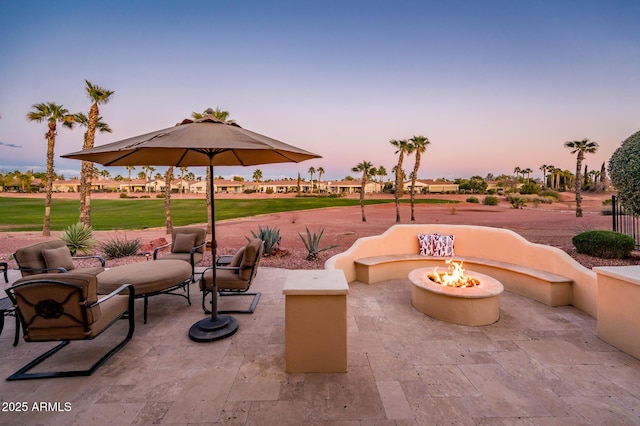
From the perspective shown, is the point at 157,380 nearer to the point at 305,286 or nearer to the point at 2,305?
the point at 305,286

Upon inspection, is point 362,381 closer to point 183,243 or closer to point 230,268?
point 230,268

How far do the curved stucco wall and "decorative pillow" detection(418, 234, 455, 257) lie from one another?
0.20 m

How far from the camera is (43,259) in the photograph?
4.04m

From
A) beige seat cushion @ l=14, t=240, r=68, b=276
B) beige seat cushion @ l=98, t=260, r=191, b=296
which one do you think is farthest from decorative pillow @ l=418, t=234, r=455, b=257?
beige seat cushion @ l=14, t=240, r=68, b=276

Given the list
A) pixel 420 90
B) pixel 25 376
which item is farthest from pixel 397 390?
pixel 420 90

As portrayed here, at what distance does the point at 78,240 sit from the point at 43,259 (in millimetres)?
5864

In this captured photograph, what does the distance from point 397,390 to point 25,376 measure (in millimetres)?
3519

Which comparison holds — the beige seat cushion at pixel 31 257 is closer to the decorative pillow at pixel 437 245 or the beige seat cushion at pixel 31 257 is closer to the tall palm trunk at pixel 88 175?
the decorative pillow at pixel 437 245

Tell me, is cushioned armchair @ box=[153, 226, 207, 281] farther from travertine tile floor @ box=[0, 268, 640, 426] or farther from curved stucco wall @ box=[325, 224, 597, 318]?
curved stucco wall @ box=[325, 224, 597, 318]

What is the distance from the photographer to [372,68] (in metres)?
12.9

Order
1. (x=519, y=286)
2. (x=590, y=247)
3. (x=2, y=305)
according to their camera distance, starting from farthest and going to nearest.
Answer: (x=590, y=247), (x=519, y=286), (x=2, y=305)

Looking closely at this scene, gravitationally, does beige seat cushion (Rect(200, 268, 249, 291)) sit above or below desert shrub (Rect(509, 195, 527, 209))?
below

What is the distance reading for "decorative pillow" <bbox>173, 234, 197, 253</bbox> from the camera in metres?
5.86

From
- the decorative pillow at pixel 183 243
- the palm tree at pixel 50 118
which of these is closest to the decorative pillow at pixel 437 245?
the decorative pillow at pixel 183 243
